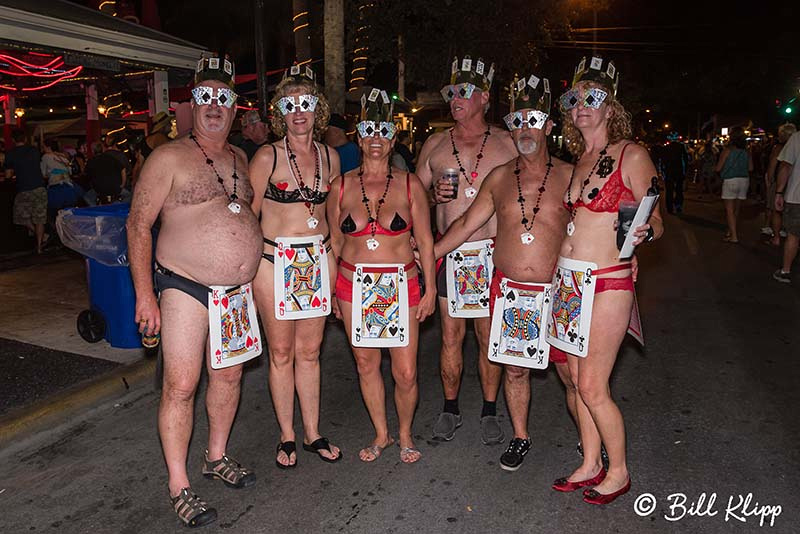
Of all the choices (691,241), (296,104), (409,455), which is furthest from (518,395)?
(691,241)

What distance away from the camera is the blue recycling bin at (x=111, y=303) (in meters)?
6.86

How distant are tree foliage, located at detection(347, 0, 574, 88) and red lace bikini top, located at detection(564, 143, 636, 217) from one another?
48.4 feet

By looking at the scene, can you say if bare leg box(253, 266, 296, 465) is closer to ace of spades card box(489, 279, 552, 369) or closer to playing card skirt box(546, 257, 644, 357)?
ace of spades card box(489, 279, 552, 369)

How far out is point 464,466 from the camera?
15.0ft

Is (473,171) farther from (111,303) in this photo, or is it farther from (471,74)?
(111,303)

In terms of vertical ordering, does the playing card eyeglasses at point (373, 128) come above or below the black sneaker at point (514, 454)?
above

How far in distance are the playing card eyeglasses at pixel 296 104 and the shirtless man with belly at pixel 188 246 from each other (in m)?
0.32

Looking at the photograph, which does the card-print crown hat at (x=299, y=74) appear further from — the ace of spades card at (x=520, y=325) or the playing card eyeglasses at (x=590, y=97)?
the ace of spades card at (x=520, y=325)

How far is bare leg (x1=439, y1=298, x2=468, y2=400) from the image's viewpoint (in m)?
5.00

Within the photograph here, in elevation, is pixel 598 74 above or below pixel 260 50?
below

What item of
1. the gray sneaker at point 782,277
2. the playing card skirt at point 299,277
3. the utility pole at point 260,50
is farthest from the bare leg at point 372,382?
the gray sneaker at point 782,277

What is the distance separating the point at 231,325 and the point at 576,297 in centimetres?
187

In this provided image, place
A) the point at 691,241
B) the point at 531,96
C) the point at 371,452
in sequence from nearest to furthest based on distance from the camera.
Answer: the point at 531,96 → the point at 371,452 → the point at 691,241

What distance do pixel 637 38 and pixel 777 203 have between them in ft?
132
